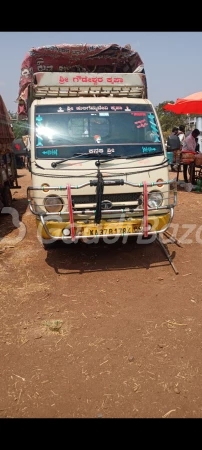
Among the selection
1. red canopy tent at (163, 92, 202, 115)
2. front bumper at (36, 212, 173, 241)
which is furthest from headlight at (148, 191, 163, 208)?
red canopy tent at (163, 92, 202, 115)

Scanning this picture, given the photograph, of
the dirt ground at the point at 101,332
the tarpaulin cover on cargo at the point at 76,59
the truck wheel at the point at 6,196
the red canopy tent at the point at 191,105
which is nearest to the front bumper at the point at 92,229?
the dirt ground at the point at 101,332

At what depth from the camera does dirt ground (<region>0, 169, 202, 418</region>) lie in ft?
8.25

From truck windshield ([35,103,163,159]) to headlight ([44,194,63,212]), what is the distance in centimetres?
60

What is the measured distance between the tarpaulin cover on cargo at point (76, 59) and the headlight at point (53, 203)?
2948 millimetres

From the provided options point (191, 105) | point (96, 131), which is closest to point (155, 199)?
point (96, 131)

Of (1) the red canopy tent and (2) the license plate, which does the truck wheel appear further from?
(1) the red canopy tent

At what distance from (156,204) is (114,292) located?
1.33 meters

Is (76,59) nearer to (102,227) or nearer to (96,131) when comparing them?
(96,131)

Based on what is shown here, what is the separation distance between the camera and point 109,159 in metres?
4.62

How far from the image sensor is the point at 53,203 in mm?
4469

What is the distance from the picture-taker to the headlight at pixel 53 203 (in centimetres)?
445

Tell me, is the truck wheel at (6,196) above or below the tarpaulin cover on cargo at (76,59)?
below

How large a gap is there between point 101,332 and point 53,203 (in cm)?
186

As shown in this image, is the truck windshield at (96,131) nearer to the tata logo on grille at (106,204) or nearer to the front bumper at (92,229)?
the tata logo on grille at (106,204)
